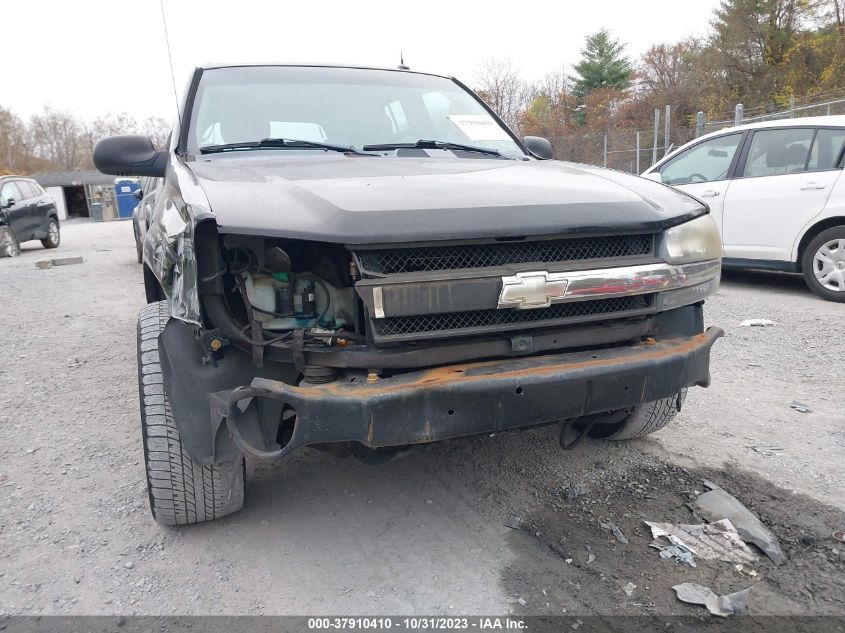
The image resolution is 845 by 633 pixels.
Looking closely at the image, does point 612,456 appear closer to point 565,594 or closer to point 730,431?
point 730,431

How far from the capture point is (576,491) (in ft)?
8.45

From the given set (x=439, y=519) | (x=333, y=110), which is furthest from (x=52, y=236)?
(x=439, y=519)

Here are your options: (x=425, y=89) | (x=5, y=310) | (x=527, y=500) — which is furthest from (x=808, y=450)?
(x=5, y=310)

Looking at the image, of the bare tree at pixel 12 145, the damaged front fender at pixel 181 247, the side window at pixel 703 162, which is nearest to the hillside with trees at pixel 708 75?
the side window at pixel 703 162

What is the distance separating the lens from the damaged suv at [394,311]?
72.1 inches

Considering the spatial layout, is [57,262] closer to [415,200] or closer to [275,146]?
[275,146]

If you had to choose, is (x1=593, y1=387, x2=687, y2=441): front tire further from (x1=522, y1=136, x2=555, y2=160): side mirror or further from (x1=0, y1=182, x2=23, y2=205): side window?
(x1=0, y1=182, x2=23, y2=205): side window

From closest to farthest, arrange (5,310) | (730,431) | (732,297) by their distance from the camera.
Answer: (730,431)
(732,297)
(5,310)

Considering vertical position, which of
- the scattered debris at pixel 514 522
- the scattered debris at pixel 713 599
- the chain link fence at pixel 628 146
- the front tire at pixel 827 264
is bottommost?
the scattered debris at pixel 713 599

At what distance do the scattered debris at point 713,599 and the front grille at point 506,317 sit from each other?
0.91 meters

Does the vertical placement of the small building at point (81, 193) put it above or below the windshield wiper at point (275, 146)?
above

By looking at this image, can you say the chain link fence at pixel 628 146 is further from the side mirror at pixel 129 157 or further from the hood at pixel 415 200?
the side mirror at pixel 129 157

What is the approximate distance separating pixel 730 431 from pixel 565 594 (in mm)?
Answer: 1628

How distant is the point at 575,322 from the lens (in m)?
2.08
